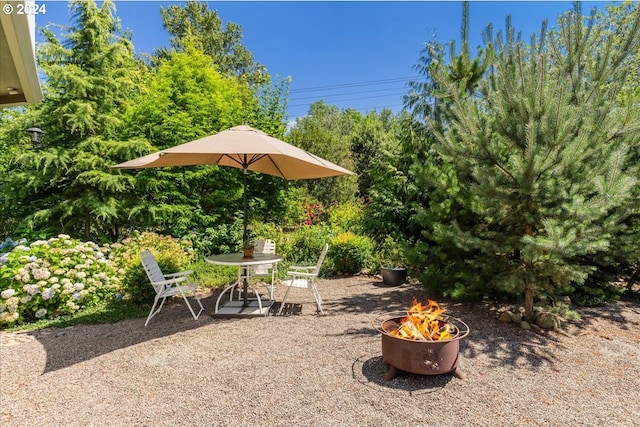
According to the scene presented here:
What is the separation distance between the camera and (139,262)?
16.0ft

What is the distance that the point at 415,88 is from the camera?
624 cm

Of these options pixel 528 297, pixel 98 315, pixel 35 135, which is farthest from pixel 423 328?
pixel 35 135

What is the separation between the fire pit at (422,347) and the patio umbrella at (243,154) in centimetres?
209

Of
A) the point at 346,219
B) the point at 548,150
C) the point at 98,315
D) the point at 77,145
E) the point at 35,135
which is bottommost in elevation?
the point at 98,315

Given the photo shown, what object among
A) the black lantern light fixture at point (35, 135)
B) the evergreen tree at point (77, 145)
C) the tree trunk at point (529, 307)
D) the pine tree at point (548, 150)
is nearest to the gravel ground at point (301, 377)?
the tree trunk at point (529, 307)

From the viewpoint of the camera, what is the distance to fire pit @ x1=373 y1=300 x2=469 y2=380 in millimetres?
2572

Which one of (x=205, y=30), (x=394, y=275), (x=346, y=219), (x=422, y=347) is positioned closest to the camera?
(x=422, y=347)

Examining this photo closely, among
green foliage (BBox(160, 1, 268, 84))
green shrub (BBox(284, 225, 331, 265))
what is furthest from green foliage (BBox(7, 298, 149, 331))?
green foliage (BBox(160, 1, 268, 84))

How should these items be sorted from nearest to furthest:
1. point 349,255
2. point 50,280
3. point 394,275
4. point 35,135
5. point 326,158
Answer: point 50,280 < point 35,135 < point 394,275 < point 349,255 < point 326,158

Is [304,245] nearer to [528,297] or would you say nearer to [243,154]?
[243,154]

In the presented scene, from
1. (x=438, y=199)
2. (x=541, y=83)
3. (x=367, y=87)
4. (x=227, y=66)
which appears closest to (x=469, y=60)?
(x=541, y=83)

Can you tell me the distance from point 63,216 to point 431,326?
6.19 m

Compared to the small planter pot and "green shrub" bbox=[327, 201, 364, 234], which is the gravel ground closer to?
the small planter pot

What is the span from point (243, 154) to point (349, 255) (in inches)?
138
